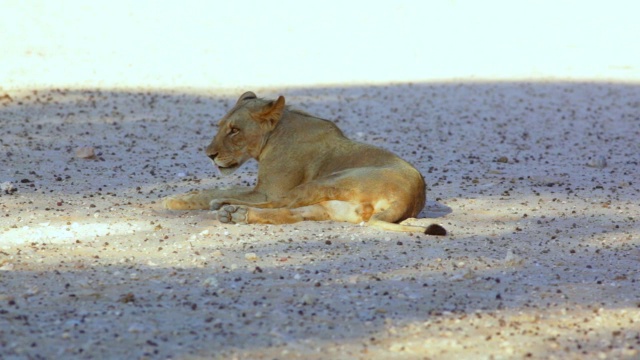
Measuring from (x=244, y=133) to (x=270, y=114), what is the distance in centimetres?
26

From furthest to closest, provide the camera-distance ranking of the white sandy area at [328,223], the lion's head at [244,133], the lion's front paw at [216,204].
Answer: the lion's head at [244,133] → the lion's front paw at [216,204] → the white sandy area at [328,223]

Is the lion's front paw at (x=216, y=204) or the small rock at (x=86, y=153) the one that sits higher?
the lion's front paw at (x=216, y=204)

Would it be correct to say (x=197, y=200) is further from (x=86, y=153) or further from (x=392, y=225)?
(x=86, y=153)

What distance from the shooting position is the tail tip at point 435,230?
22.9 ft

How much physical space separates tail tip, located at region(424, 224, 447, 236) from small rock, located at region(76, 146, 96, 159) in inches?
174

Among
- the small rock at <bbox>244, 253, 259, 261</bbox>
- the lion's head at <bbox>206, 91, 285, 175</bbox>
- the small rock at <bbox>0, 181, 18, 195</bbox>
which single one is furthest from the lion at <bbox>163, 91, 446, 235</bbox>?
the small rock at <bbox>0, 181, 18, 195</bbox>

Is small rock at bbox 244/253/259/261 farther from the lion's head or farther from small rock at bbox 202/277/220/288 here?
the lion's head

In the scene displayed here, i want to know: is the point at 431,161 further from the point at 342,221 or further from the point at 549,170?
the point at 342,221

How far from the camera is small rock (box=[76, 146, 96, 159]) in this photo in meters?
10.1

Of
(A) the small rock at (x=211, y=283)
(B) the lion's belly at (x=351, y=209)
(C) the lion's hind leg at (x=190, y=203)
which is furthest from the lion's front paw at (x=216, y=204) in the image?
(A) the small rock at (x=211, y=283)

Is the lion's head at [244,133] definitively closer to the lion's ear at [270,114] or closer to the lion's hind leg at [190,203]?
the lion's ear at [270,114]

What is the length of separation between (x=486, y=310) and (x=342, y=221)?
7.45 feet

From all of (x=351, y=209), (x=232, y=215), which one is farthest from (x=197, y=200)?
(x=351, y=209)

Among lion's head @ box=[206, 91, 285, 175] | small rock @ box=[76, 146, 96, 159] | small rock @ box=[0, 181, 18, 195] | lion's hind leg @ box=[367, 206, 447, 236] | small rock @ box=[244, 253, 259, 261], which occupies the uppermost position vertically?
lion's head @ box=[206, 91, 285, 175]
